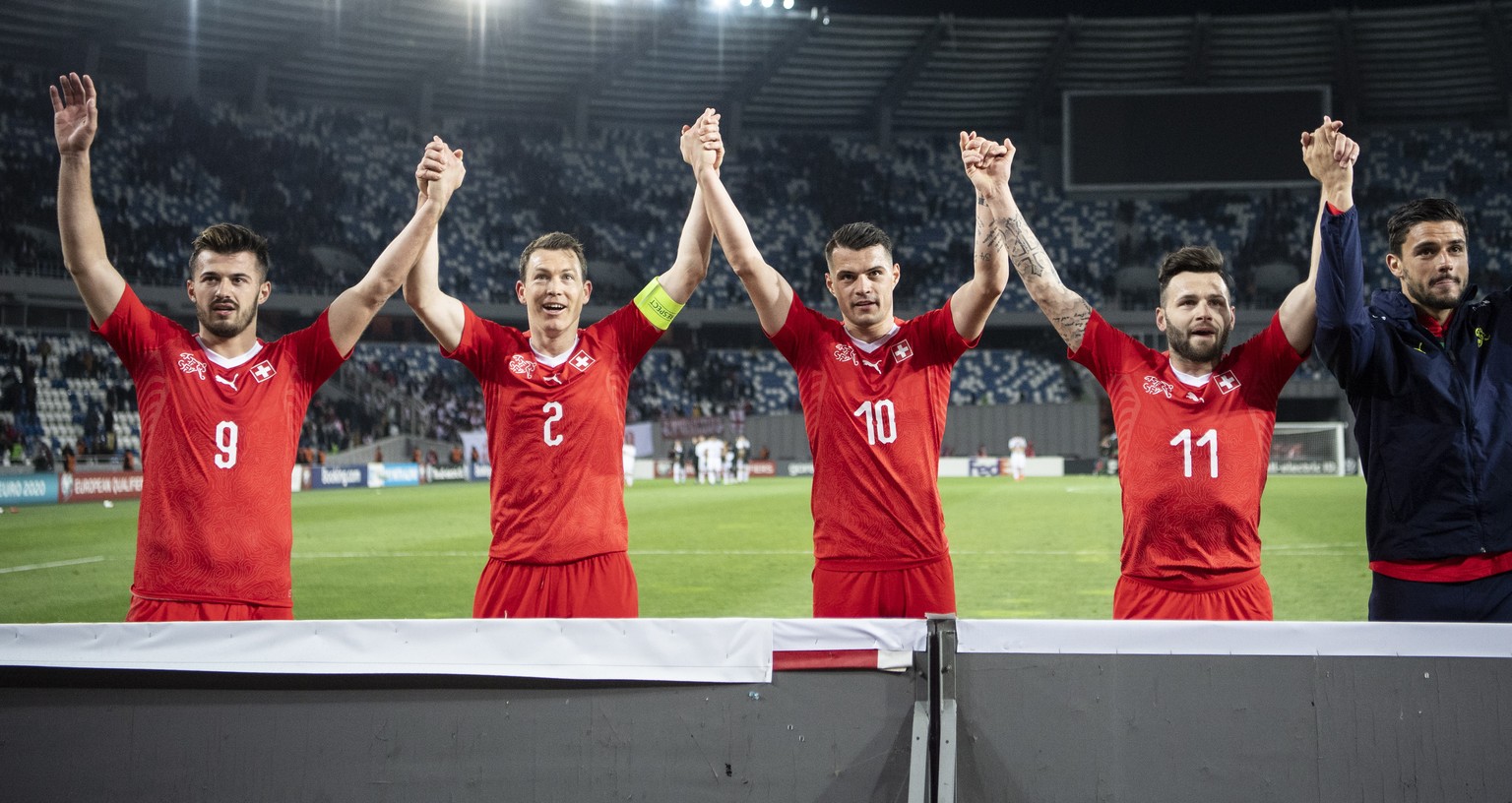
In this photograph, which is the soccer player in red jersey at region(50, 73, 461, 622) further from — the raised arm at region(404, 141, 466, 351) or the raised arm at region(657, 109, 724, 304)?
the raised arm at region(657, 109, 724, 304)

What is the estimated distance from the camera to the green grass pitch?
946 centimetres

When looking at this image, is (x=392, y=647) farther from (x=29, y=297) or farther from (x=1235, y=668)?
(x=29, y=297)

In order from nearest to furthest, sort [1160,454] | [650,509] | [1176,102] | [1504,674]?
1. [1504,674]
2. [1160,454]
3. [650,509]
4. [1176,102]

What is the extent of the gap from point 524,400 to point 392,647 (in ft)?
5.11

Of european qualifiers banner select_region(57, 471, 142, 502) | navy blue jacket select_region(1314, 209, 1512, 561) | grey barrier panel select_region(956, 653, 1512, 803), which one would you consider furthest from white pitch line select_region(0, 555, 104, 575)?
navy blue jacket select_region(1314, 209, 1512, 561)

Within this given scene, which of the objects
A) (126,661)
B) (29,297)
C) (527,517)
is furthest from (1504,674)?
(29,297)

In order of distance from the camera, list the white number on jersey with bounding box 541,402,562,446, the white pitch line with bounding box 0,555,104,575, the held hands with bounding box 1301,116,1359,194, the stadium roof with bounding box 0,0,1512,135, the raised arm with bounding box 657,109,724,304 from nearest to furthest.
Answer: the held hands with bounding box 1301,116,1359,194
the white number on jersey with bounding box 541,402,562,446
the raised arm with bounding box 657,109,724,304
the white pitch line with bounding box 0,555,104,575
the stadium roof with bounding box 0,0,1512,135

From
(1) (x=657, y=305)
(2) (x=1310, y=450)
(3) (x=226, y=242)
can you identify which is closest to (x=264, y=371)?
(3) (x=226, y=242)

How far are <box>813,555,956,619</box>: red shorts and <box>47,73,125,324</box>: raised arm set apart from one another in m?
2.87

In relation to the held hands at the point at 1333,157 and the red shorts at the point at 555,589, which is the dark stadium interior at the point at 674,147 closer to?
the red shorts at the point at 555,589

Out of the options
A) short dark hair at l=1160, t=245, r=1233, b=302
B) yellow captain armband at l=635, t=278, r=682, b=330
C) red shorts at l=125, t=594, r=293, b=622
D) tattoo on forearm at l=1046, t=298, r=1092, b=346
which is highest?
short dark hair at l=1160, t=245, r=1233, b=302

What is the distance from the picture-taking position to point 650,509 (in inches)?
865

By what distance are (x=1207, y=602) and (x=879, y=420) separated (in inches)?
52.4

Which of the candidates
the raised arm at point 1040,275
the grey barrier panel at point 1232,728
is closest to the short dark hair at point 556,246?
the raised arm at point 1040,275
